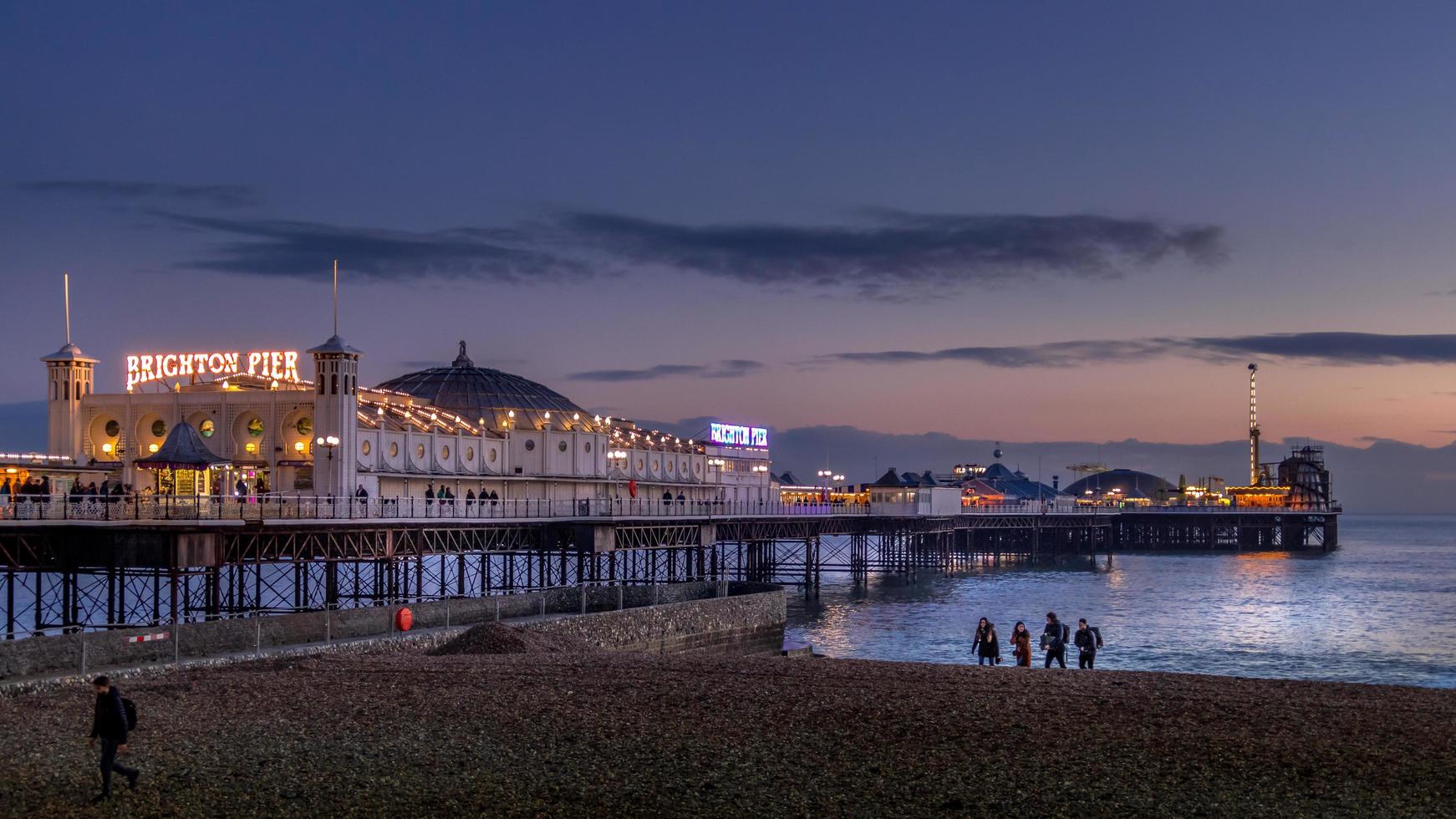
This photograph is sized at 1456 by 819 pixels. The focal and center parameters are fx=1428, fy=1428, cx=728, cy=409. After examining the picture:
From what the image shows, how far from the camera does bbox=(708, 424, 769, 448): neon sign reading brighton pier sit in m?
113

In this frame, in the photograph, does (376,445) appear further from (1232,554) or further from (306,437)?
(1232,554)

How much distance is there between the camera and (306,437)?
182ft

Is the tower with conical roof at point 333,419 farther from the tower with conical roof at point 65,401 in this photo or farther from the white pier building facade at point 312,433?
the tower with conical roof at point 65,401

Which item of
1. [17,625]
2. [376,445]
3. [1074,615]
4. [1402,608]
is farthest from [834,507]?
[17,625]

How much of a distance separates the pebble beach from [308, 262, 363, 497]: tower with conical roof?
24791mm

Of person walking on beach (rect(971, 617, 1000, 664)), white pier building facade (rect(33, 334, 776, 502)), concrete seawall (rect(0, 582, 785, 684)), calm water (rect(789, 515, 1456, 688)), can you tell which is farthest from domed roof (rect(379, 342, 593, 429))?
person walking on beach (rect(971, 617, 1000, 664))

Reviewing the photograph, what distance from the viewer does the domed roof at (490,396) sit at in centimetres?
7731

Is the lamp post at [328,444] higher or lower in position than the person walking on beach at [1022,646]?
higher

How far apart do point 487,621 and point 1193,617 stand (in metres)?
45.2

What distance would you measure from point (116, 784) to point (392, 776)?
142 inches

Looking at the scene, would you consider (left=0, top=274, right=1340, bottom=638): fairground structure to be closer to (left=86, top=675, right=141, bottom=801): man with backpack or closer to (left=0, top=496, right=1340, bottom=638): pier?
(left=0, top=496, right=1340, bottom=638): pier

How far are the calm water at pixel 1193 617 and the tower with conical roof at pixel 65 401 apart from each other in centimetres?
3052

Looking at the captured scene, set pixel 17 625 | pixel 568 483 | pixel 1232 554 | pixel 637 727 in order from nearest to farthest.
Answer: pixel 637 727
pixel 568 483
pixel 17 625
pixel 1232 554

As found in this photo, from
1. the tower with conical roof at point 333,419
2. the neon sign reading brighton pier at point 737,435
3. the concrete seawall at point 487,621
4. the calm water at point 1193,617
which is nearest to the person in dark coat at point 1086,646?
the calm water at point 1193,617
